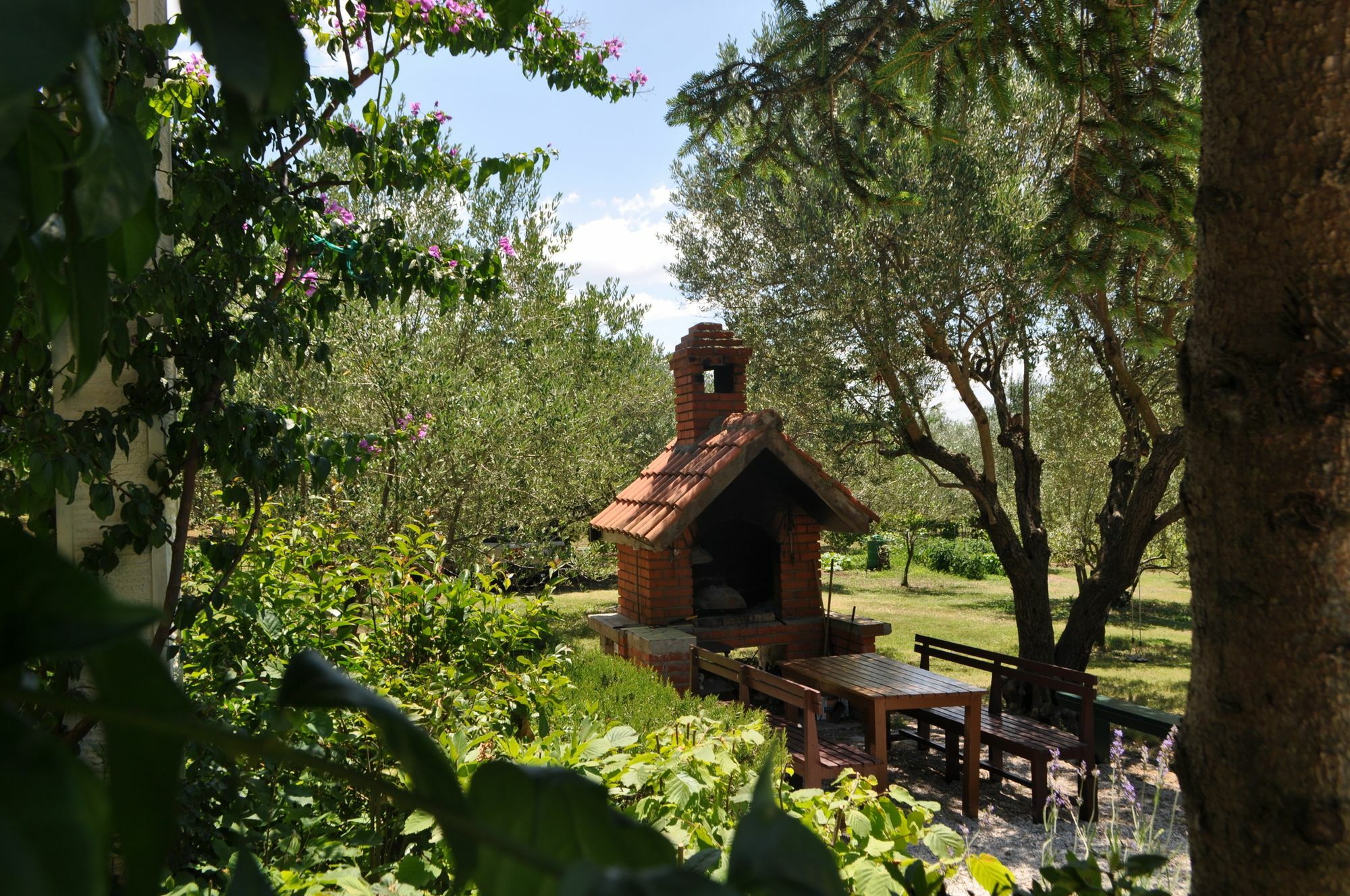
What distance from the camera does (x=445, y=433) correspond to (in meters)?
8.91

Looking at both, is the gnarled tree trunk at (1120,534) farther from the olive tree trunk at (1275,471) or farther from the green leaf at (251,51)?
the green leaf at (251,51)

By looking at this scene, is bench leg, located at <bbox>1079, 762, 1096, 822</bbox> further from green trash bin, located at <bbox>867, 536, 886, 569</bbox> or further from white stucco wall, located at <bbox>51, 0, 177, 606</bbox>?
green trash bin, located at <bbox>867, 536, 886, 569</bbox>

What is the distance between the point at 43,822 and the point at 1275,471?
1.54 metres

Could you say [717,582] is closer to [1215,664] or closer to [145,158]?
[1215,664]

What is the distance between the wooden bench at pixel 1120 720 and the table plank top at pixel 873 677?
1332 mm

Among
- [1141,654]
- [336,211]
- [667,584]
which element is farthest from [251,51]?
[1141,654]

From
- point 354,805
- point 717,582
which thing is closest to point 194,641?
point 354,805

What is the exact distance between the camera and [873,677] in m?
7.18

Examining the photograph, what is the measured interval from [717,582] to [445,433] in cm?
306

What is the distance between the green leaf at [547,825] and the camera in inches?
11.2

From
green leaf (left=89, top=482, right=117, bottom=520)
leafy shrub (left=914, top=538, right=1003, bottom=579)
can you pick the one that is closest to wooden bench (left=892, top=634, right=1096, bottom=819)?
green leaf (left=89, top=482, right=117, bottom=520)

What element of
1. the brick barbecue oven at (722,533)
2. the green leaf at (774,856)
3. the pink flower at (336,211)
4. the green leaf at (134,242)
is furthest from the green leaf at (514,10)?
the brick barbecue oven at (722,533)

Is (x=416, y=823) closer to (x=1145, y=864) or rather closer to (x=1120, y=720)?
(x=1145, y=864)

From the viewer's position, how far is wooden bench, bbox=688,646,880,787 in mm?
6035
